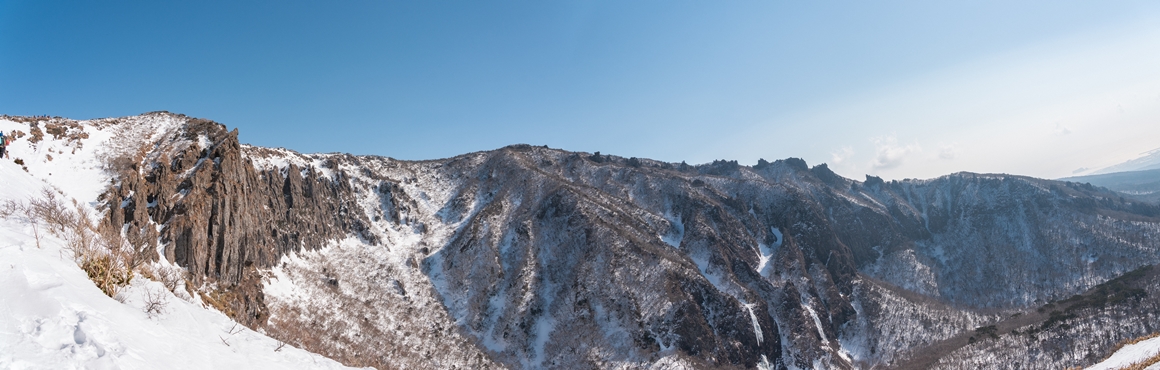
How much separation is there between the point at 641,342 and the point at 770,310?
3918 cm

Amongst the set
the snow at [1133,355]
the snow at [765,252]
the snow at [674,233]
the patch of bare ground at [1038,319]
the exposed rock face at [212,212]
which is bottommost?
the patch of bare ground at [1038,319]

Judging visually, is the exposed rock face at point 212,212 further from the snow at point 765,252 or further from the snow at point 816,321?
the snow at point 765,252

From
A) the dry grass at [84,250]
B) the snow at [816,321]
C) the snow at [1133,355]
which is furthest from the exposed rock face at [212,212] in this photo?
the snow at [816,321]

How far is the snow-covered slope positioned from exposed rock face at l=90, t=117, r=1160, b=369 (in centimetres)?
3681

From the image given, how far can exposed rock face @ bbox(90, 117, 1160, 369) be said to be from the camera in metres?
57.4

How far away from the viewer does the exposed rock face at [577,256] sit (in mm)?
57397

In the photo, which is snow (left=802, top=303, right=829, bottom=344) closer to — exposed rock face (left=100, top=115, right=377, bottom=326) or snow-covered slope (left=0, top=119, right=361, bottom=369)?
exposed rock face (left=100, top=115, right=377, bottom=326)

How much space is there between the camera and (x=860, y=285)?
11838 cm

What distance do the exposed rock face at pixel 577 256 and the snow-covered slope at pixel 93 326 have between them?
36812 mm

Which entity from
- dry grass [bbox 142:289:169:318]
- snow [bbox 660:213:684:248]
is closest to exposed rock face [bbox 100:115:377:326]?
dry grass [bbox 142:289:169:318]

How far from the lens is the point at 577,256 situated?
90750 mm

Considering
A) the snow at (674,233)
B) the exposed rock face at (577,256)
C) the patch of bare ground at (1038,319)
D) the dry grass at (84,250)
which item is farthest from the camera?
the snow at (674,233)

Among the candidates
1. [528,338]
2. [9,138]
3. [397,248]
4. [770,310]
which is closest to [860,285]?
[770,310]

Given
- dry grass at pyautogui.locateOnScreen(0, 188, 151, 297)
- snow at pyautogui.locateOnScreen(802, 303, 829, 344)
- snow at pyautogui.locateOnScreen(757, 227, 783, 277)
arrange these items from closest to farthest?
dry grass at pyautogui.locateOnScreen(0, 188, 151, 297) → snow at pyautogui.locateOnScreen(802, 303, 829, 344) → snow at pyautogui.locateOnScreen(757, 227, 783, 277)
